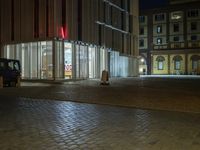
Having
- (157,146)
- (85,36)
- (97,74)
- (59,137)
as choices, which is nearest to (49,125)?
(59,137)

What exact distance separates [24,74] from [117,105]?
82.8 feet

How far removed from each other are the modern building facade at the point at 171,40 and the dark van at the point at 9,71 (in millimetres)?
54734

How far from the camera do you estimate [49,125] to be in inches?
332

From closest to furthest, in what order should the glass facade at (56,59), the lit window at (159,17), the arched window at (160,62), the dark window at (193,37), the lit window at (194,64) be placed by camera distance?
the glass facade at (56,59) → the lit window at (194,64) → the dark window at (193,37) → the arched window at (160,62) → the lit window at (159,17)

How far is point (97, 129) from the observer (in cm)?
791

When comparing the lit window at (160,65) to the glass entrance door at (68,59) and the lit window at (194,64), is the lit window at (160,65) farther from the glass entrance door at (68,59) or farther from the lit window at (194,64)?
the glass entrance door at (68,59)

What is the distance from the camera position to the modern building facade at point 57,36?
3350cm

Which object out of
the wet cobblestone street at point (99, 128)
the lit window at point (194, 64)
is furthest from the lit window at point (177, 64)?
the wet cobblestone street at point (99, 128)

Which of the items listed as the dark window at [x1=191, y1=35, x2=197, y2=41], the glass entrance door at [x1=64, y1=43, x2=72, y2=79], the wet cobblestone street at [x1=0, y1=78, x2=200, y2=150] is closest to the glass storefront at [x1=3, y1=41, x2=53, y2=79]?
the glass entrance door at [x1=64, y1=43, x2=72, y2=79]

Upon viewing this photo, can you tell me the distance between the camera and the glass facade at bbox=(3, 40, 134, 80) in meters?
33.7

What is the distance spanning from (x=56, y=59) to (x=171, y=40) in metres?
50.3

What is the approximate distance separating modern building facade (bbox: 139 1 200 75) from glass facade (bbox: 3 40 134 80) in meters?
37.9

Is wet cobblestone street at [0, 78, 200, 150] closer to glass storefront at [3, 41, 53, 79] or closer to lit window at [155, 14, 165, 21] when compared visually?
glass storefront at [3, 41, 53, 79]

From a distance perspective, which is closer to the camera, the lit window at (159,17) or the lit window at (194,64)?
the lit window at (194,64)
